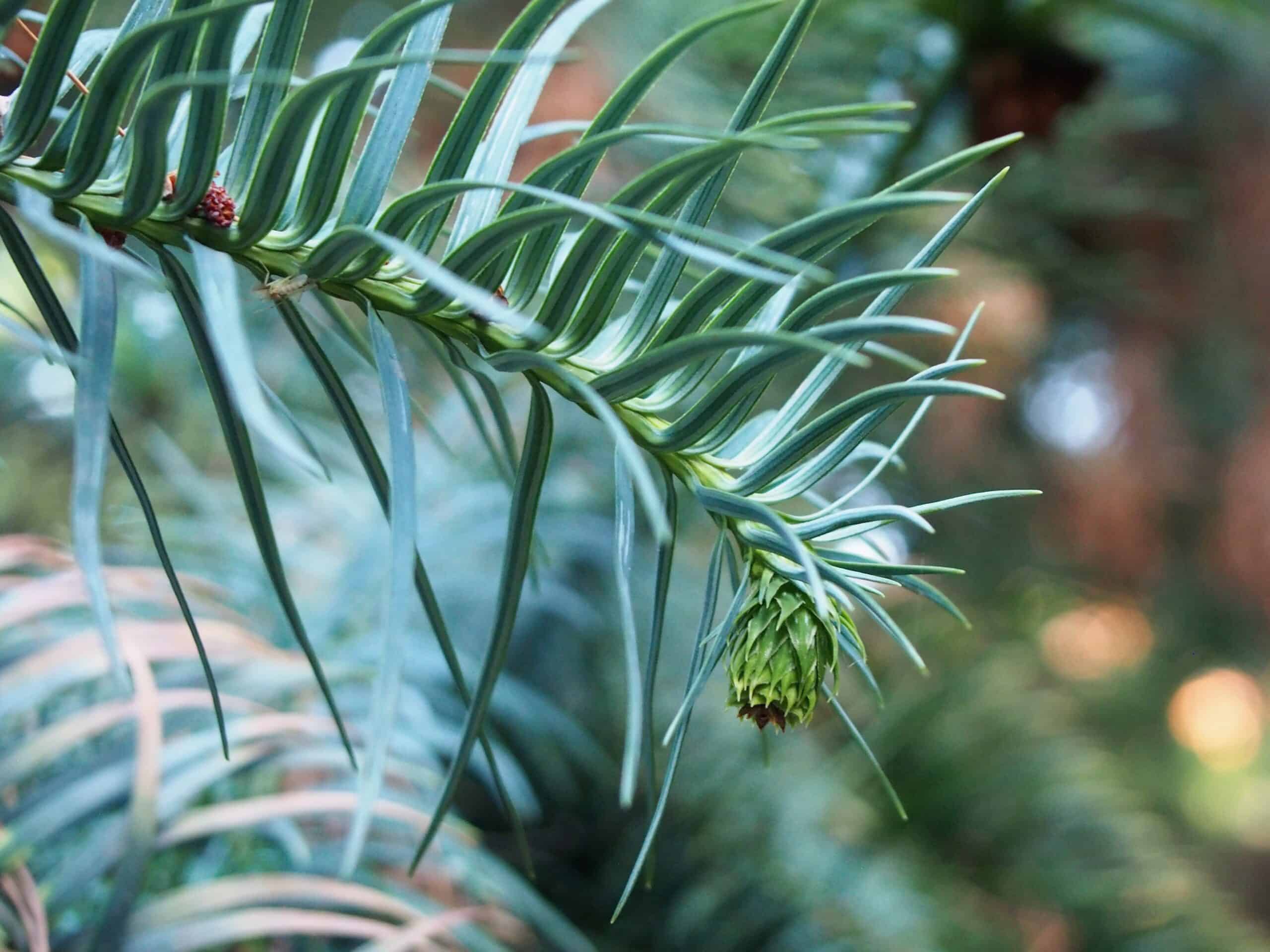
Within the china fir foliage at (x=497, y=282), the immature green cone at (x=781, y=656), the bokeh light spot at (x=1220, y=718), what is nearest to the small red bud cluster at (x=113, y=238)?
the china fir foliage at (x=497, y=282)

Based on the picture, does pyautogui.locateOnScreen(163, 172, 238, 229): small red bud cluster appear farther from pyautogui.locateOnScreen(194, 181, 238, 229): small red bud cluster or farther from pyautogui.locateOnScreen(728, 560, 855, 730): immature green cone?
pyautogui.locateOnScreen(728, 560, 855, 730): immature green cone

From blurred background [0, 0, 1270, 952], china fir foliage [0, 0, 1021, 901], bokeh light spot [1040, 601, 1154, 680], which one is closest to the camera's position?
china fir foliage [0, 0, 1021, 901]

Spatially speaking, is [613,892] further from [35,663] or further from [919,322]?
[919,322]

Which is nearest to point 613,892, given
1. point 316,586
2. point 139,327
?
point 316,586

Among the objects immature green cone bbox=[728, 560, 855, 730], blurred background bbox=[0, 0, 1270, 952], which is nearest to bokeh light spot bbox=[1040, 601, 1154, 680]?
blurred background bbox=[0, 0, 1270, 952]

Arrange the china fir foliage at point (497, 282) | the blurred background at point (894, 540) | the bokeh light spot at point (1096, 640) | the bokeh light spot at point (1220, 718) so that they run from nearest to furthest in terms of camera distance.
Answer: the china fir foliage at point (497, 282) < the blurred background at point (894, 540) < the bokeh light spot at point (1096, 640) < the bokeh light spot at point (1220, 718)

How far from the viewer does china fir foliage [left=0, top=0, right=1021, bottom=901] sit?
5.1 inches

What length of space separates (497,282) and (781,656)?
0.08 metres

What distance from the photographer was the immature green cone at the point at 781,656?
6.6 inches

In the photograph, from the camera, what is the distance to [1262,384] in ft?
4.22

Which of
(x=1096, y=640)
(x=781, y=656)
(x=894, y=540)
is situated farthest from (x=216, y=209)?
(x=1096, y=640)

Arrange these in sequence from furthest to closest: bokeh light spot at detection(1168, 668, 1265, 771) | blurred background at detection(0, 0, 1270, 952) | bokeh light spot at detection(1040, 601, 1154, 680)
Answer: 1. bokeh light spot at detection(1168, 668, 1265, 771)
2. bokeh light spot at detection(1040, 601, 1154, 680)
3. blurred background at detection(0, 0, 1270, 952)

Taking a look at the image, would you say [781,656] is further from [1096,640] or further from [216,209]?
[1096,640]

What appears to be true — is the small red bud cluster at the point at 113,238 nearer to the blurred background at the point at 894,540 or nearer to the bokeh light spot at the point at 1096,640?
the blurred background at the point at 894,540
